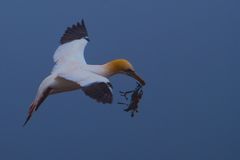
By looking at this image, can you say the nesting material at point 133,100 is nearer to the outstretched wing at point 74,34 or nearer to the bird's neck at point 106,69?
→ the bird's neck at point 106,69

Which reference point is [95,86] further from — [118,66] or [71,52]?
[71,52]

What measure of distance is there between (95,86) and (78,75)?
0.16 m

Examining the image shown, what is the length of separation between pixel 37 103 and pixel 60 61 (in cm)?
31

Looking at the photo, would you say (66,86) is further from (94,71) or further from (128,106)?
(128,106)

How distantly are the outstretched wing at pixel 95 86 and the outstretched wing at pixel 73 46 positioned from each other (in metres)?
0.32

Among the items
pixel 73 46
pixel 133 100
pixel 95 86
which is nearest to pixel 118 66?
pixel 133 100

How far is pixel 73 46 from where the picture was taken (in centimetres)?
219

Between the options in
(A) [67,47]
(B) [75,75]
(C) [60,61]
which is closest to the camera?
(B) [75,75]

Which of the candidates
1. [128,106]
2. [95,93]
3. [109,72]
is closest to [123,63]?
[109,72]

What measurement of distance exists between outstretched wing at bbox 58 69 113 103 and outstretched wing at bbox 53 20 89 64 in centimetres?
32

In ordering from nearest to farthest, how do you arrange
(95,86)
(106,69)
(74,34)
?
1. (95,86)
2. (106,69)
3. (74,34)

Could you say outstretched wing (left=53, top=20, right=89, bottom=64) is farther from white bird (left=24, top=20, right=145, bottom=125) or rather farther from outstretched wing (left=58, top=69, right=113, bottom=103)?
outstretched wing (left=58, top=69, right=113, bottom=103)

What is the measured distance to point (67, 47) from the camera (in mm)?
2201

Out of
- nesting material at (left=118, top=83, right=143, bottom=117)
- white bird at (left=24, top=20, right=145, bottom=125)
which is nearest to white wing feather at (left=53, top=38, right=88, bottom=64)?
white bird at (left=24, top=20, right=145, bottom=125)
